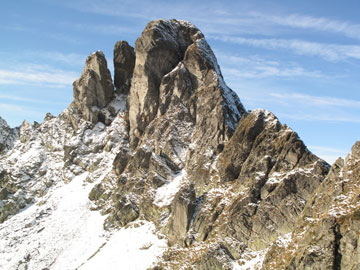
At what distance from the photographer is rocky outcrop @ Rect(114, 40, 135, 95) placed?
8262 centimetres

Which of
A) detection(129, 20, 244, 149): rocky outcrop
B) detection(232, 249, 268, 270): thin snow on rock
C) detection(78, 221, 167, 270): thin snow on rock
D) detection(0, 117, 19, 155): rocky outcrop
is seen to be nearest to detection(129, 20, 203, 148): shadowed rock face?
detection(129, 20, 244, 149): rocky outcrop

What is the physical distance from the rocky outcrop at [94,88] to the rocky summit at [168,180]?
248 millimetres

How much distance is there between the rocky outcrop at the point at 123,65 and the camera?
82.6 metres

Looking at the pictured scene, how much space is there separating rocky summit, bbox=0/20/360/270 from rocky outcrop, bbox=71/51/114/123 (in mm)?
248

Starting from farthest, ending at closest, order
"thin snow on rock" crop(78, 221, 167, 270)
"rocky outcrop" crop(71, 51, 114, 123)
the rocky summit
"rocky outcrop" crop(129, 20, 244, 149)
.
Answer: "rocky outcrop" crop(71, 51, 114, 123) → "rocky outcrop" crop(129, 20, 244, 149) → "thin snow on rock" crop(78, 221, 167, 270) → the rocky summit

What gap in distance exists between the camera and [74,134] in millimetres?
81688

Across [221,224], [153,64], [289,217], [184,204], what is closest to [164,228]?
[184,204]

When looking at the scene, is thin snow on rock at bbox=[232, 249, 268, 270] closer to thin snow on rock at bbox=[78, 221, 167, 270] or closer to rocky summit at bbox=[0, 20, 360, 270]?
rocky summit at bbox=[0, 20, 360, 270]

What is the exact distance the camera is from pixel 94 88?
267 ft

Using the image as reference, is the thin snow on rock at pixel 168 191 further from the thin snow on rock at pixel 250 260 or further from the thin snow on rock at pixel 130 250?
the thin snow on rock at pixel 250 260

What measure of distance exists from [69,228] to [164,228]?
→ 797 inches

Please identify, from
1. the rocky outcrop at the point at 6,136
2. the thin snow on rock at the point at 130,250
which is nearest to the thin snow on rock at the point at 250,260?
the thin snow on rock at the point at 130,250

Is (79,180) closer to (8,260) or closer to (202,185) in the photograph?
(8,260)

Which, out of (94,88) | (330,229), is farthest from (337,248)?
(94,88)
